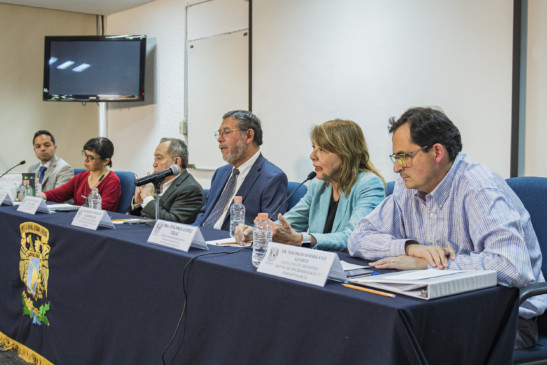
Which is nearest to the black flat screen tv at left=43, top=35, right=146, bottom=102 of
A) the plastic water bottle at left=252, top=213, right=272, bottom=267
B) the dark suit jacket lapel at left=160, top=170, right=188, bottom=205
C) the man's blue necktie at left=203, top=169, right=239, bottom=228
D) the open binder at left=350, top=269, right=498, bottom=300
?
the dark suit jacket lapel at left=160, top=170, right=188, bottom=205

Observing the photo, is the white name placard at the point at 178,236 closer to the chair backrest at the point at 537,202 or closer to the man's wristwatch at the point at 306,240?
the man's wristwatch at the point at 306,240

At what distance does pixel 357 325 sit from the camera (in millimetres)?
1145

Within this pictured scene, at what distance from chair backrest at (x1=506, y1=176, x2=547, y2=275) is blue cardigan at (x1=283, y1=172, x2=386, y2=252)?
52 cm

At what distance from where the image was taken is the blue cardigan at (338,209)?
2037 millimetres

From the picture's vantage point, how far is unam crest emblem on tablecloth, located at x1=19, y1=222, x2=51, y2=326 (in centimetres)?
233

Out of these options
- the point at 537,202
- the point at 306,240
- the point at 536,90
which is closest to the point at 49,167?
the point at 306,240

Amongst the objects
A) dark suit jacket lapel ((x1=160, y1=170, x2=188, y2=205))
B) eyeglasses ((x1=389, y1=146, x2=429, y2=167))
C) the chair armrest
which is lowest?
the chair armrest

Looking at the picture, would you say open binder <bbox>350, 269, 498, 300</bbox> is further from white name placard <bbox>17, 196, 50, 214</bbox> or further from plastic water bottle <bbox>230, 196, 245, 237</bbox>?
white name placard <bbox>17, 196, 50, 214</bbox>

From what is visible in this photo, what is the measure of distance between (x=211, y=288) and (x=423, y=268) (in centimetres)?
57

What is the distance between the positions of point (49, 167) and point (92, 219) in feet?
8.21

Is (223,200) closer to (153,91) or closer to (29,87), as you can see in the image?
(153,91)

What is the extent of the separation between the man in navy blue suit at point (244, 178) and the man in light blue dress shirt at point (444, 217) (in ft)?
2.90

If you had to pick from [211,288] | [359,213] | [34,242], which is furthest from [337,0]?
[211,288]

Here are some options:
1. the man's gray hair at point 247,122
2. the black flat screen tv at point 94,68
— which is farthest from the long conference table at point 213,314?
the black flat screen tv at point 94,68
